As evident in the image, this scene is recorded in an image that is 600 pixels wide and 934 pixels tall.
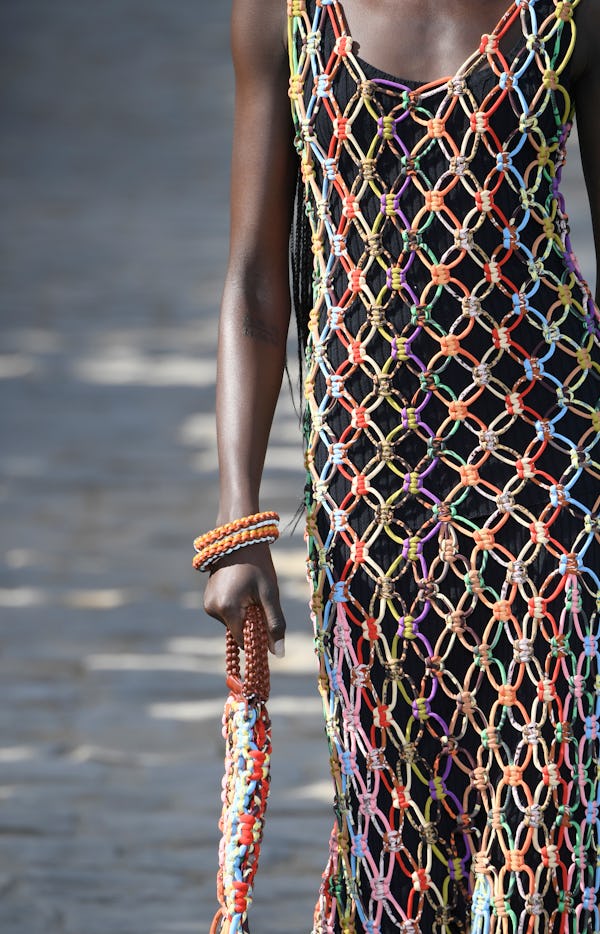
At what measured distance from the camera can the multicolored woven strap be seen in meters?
1.63

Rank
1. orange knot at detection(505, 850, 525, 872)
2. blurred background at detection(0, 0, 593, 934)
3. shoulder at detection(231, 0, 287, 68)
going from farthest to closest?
1. blurred background at detection(0, 0, 593, 934)
2. shoulder at detection(231, 0, 287, 68)
3. orange knot at detection(505, 850, 525, 872)

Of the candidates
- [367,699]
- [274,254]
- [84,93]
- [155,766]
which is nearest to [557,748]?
[367,699]

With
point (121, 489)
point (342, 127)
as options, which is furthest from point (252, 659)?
point (121, 489)

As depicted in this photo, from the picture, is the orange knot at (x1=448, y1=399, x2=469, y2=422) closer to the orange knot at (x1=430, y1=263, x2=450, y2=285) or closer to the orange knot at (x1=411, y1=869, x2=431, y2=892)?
the orange knot at (x1=430, y1=263, x2=450, y2=285)

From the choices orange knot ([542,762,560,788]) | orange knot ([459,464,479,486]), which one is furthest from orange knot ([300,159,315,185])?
orange knot ([542,762,560,788])

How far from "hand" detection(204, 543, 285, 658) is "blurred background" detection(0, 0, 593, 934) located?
5.23 ft

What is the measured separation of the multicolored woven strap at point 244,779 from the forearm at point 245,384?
0.14 meters

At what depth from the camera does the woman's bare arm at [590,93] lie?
165 centimetres

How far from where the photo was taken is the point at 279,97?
172 cm

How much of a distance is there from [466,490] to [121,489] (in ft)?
12.1

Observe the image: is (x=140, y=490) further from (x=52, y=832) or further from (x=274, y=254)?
(x=274, y=254)

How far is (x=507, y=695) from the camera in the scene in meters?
1.61

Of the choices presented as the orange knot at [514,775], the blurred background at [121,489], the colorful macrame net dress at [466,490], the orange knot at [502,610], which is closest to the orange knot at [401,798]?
the colorful macrame net dress at [466,490]

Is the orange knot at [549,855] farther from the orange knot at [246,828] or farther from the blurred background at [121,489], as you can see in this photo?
the blurred background at [121,489]
